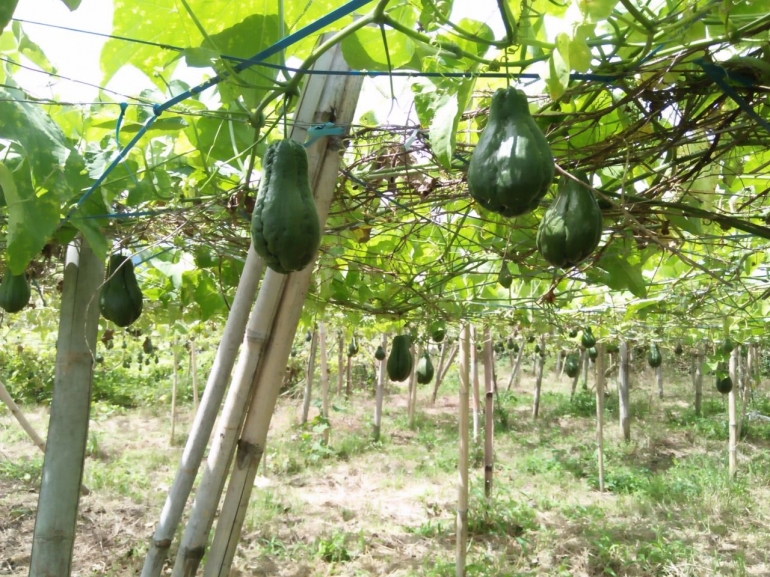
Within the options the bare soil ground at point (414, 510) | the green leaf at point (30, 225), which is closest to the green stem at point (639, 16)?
the green leaf at point (30, 225)

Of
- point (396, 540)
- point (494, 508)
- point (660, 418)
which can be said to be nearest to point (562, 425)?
point (660, 418)

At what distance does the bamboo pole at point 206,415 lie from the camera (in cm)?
156

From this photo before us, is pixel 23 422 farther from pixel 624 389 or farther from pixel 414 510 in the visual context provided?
pixel 624 389

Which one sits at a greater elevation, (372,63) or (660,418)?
(372,63)

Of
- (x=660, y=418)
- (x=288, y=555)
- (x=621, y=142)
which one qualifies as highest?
(x=621, y=142)

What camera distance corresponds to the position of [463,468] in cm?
466

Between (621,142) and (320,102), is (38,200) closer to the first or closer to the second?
(320,102)

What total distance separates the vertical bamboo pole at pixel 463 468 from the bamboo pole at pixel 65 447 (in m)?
3.09

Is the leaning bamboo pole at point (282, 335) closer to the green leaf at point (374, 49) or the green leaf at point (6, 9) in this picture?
the green leaf at point (374, 49)

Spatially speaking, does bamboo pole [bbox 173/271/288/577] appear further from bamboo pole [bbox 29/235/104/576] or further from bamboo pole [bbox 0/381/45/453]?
bamboo pole [bbox 0/381/45/453]

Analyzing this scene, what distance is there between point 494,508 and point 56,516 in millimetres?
5175

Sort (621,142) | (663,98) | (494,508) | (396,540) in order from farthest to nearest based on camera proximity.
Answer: (494,508)
(396,540)
(621,142)
(663,98)

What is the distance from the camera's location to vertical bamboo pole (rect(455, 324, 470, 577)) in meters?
4.59

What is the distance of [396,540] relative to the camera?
5.73m
